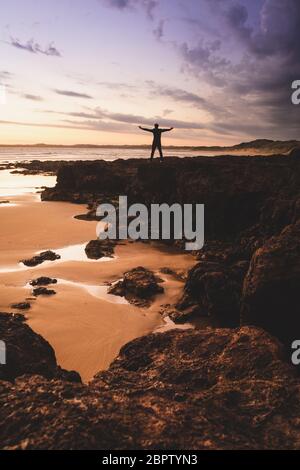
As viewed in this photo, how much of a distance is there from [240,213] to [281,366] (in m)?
7.40

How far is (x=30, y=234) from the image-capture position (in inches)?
469

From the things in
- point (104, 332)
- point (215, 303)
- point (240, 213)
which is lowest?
point (104, 332)

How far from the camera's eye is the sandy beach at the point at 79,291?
5320 mm

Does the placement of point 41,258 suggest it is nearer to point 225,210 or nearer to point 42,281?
point 42,281

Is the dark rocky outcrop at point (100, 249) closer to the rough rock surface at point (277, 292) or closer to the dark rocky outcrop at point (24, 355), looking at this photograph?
the rough rock surface at point (277, 292)

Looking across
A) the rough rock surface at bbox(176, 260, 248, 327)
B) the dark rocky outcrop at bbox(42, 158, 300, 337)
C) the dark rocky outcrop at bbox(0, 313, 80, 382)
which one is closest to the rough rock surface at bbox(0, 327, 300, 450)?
the dark rocky outcrop at bbox(0, 313, 80, 382)

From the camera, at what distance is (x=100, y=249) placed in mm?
9859

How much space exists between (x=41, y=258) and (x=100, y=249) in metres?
1.54

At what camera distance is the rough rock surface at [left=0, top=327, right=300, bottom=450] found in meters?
2.08

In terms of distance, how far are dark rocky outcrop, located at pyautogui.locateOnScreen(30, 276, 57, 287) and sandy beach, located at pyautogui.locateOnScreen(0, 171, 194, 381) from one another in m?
0.12

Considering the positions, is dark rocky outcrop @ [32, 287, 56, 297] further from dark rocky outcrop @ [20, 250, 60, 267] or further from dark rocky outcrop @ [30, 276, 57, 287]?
dark rocky outcrop @ [20, 250, 60, 267]

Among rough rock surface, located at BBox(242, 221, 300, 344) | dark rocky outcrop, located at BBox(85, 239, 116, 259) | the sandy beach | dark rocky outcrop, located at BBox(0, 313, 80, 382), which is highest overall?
rough rock surface, located at BBox(242, 221, 300, 344)
